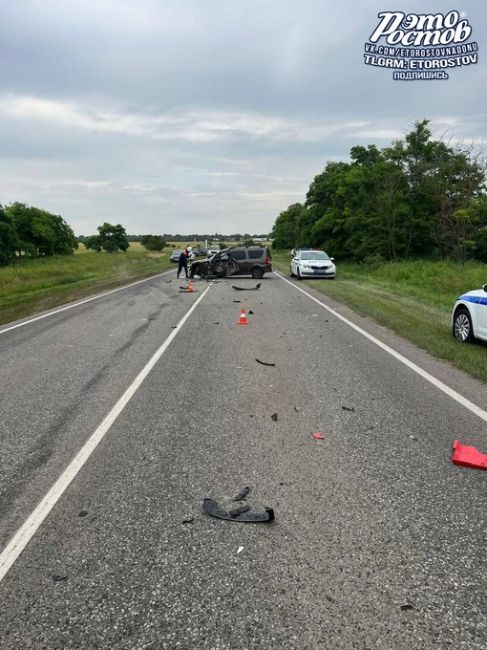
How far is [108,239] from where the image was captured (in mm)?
144875

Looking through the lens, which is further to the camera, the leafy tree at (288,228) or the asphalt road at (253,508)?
A: the leafy tree at (288,228)

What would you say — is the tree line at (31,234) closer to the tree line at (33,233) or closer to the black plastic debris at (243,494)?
the tree line at (33,233)

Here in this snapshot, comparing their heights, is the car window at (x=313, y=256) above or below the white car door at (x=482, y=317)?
above

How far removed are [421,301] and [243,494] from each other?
588 inches

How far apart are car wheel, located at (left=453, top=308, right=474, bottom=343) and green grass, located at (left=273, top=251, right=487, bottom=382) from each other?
0.18 meters

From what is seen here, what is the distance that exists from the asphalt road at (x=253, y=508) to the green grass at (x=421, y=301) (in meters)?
1.28

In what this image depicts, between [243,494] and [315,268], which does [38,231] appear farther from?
[243,494]

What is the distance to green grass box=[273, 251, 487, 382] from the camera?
880cm

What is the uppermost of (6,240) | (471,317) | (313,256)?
(6,240)

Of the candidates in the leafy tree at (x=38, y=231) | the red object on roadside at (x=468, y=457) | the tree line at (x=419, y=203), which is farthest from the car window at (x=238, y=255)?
the leafy tree at (x=38, y=231)

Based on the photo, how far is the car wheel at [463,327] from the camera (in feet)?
31.3

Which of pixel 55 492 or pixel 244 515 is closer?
pixel 244 515

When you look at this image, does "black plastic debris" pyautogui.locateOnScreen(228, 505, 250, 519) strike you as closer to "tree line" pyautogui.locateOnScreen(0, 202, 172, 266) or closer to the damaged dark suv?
the damaged dark suv

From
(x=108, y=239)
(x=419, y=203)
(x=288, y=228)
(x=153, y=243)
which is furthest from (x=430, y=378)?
(x=108, y=239)
